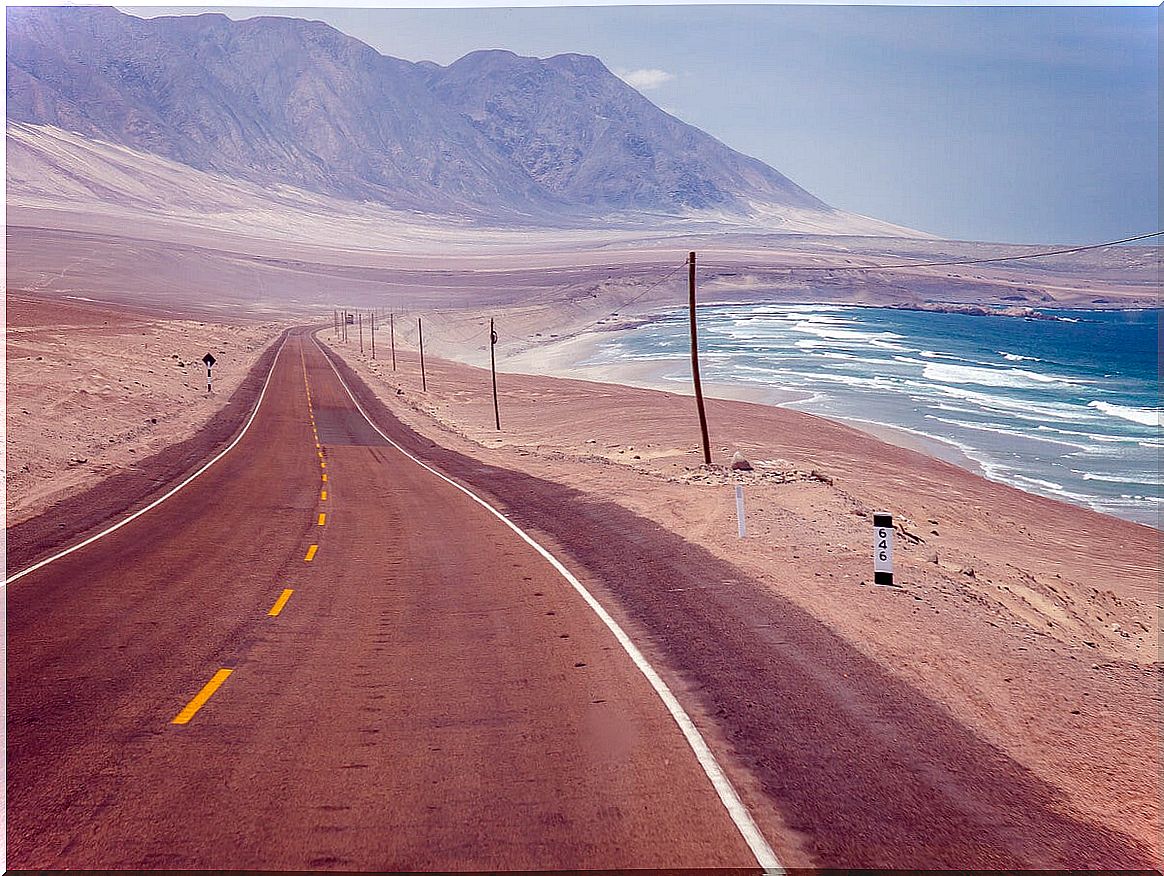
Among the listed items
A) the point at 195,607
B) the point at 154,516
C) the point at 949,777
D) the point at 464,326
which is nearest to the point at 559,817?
the point at 949,777

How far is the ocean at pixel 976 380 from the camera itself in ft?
148

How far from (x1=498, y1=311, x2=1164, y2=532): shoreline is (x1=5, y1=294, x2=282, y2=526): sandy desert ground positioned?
28.3m

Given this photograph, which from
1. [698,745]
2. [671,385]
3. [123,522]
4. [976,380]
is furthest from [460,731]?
[976,380]

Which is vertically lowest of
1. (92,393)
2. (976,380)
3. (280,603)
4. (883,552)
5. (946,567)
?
(976,380)

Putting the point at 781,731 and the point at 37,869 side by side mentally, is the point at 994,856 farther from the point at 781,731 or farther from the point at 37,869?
the point at 37,869

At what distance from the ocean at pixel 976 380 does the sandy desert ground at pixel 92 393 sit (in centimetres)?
3362

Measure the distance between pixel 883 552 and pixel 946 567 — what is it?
11.8ft

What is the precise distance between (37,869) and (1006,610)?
12.8 meters

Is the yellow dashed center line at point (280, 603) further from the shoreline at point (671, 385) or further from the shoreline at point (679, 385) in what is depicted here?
the shoreline at point (671, 385)

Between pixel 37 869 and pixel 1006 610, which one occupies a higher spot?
pixel 37 869

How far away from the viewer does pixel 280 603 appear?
1282 cm

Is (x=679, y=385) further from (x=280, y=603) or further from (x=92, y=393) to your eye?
(x=280, y=603)

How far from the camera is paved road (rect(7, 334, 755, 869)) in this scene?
6277 millimetres

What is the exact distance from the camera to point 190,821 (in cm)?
648
